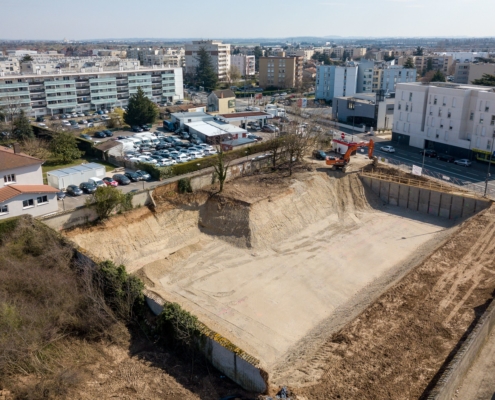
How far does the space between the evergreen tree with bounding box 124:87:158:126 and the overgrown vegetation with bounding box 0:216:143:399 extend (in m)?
37.9

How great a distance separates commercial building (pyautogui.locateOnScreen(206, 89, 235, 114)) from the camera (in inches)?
3022

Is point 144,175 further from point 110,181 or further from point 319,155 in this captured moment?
point 319,155

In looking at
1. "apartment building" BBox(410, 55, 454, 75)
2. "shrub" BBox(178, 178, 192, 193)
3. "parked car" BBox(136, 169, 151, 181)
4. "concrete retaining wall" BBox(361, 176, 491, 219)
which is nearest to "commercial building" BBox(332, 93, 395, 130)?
"concrete retaining wall" BBox(361, 176, 491, 219)

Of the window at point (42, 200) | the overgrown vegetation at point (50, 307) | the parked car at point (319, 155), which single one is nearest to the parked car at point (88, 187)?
the window at point (42, 200)

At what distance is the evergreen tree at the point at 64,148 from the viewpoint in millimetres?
47719

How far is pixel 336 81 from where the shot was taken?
94188mm

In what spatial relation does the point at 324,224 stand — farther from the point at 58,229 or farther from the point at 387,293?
the point at 58,229

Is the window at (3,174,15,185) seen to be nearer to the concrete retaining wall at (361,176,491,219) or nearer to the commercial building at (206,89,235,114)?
the concrete retaining wall at (361,176,491,219)

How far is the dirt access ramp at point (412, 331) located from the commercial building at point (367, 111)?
128ft

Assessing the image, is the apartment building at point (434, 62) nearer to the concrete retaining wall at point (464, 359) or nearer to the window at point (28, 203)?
the window at point (28, 203)

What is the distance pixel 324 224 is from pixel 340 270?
7.82m

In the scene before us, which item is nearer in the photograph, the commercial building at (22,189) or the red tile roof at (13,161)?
the commercial building at (22,189)

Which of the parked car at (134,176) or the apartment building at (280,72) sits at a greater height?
the apartment building at (280,72)

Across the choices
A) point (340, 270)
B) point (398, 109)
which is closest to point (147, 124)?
point (398, 109)
